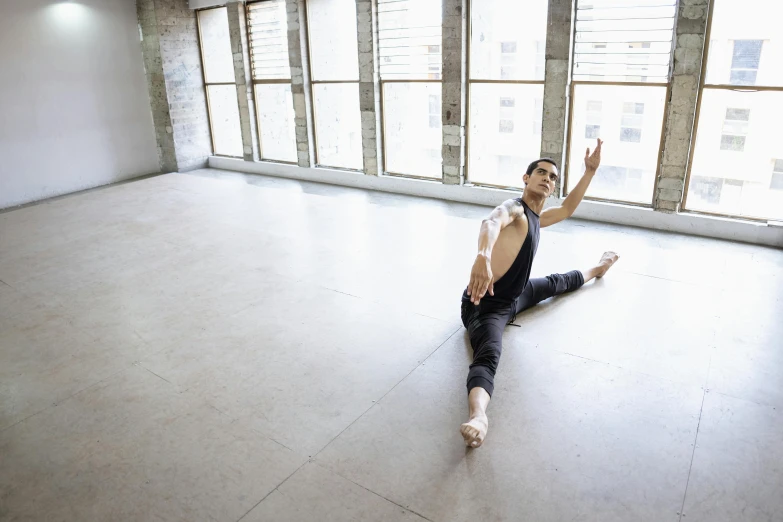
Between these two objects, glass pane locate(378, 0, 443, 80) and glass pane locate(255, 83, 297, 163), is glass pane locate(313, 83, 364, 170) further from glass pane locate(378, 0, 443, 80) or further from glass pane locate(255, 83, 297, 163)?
glass pane locate(378, 0, 443, 80)

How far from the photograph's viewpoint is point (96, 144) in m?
9.73

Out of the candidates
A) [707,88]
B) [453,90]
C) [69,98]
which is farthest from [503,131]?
[69,98]

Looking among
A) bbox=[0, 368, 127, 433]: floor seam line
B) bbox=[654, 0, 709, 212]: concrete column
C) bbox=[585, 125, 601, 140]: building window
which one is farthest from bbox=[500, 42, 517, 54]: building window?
bbox=[0, 368, 127, 433]: floor seam line

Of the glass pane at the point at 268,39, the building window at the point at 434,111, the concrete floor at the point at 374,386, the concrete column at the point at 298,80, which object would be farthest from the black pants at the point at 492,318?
the glass pane at the point at 268,39

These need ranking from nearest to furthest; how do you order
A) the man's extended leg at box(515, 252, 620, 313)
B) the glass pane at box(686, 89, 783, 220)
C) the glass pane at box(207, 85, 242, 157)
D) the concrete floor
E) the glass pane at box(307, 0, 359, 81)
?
the concrete floor < the man's extended leg at box(515, 252, 620, 313) < the glass pane at box(686, 89, 783, 220) < the glass pane at box(307, 0, 359, 81) < the glass pane at box(207, 85, 242, 157)

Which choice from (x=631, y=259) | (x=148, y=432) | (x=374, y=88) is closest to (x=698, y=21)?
(x=631, y=259)

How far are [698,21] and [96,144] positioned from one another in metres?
9.23

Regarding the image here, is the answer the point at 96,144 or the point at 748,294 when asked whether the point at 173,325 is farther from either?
the point at 96,144

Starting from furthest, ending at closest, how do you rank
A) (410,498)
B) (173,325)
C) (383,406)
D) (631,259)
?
(631,259) < (173,325) < (383,406) < (410,498)

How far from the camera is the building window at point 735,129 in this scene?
18.7ft

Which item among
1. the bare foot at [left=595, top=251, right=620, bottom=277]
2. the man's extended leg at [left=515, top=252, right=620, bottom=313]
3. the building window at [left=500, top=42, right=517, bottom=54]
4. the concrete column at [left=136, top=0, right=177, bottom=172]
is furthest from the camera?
the concrete column at [left=136, top=0, right=177, bottom=172]

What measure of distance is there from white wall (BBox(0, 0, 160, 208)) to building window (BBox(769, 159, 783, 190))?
32.4 feet

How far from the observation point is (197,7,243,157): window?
10.2 meters

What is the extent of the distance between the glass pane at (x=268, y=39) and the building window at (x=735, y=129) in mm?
6458
